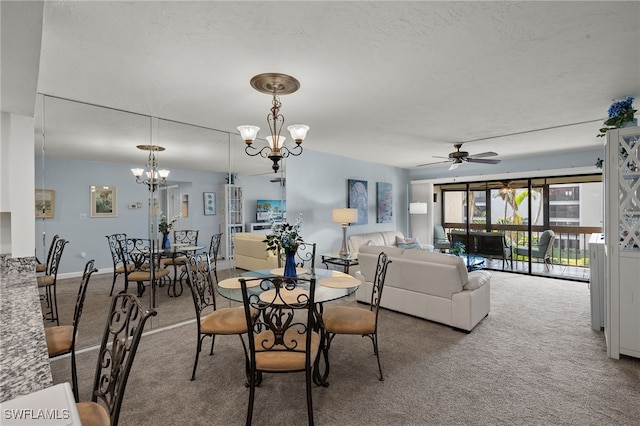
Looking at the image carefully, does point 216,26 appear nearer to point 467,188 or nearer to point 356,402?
point 356,402

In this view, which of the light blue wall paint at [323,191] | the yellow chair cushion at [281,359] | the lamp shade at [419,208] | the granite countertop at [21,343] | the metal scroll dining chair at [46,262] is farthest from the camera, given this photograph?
the lamp shade at [419,208]

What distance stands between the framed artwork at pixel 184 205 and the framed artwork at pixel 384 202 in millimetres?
4588

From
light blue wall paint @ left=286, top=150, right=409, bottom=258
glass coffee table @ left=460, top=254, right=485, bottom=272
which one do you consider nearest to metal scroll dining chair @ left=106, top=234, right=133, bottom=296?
light blue wall paint @ left=286, top=150, right=409, bottom=258

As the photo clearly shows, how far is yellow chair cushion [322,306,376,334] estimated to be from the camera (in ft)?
7.95

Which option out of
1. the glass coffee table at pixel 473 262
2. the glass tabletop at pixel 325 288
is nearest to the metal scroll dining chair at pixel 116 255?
the glass tabletop at pixel 325 288

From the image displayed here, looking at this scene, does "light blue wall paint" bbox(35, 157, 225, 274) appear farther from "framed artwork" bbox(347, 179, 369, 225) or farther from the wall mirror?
"framed artwork" bbox(347, 179, 369, 225)

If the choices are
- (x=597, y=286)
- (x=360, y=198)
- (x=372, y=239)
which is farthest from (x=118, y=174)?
(x=597, y=286)

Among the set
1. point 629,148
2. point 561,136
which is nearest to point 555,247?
point 561,136

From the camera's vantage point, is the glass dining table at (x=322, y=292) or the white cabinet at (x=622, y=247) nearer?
the glass dining table at (x=322, y=292)

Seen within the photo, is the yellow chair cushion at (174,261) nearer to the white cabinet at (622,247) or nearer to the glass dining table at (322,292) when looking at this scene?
the glass dining table at (322,292)

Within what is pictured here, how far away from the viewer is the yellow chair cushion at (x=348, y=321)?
242 cm

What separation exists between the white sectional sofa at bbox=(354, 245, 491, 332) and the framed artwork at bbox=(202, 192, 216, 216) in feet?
7.30

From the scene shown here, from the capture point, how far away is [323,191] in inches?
232

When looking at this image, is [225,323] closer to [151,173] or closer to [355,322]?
[355,322]
